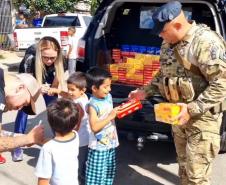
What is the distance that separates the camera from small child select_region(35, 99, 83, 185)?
254cm

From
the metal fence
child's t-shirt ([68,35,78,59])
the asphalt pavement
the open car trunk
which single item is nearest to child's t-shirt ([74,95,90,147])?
the open car trunk

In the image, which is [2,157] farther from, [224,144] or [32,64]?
[224,144]

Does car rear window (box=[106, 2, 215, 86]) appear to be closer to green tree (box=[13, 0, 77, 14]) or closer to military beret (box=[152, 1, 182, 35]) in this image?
military beret (box=[152, 1, 182, 35])

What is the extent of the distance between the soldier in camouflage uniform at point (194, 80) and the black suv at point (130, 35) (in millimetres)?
817

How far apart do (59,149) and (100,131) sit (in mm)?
862

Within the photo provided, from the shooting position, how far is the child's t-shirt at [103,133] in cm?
337

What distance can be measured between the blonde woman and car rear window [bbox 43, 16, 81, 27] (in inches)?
325

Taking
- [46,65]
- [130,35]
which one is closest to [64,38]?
[130,35]

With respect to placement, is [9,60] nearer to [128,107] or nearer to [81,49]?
[81,49]

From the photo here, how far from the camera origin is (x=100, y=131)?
339cm

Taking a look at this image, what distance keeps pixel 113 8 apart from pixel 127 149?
154cm

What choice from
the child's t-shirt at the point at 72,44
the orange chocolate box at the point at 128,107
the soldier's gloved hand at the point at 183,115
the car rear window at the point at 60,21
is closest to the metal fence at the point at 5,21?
the car rear window at the point at 60,21

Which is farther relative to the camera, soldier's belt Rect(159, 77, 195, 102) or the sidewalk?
the sidewalk

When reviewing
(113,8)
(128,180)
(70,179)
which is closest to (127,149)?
(128,180)
